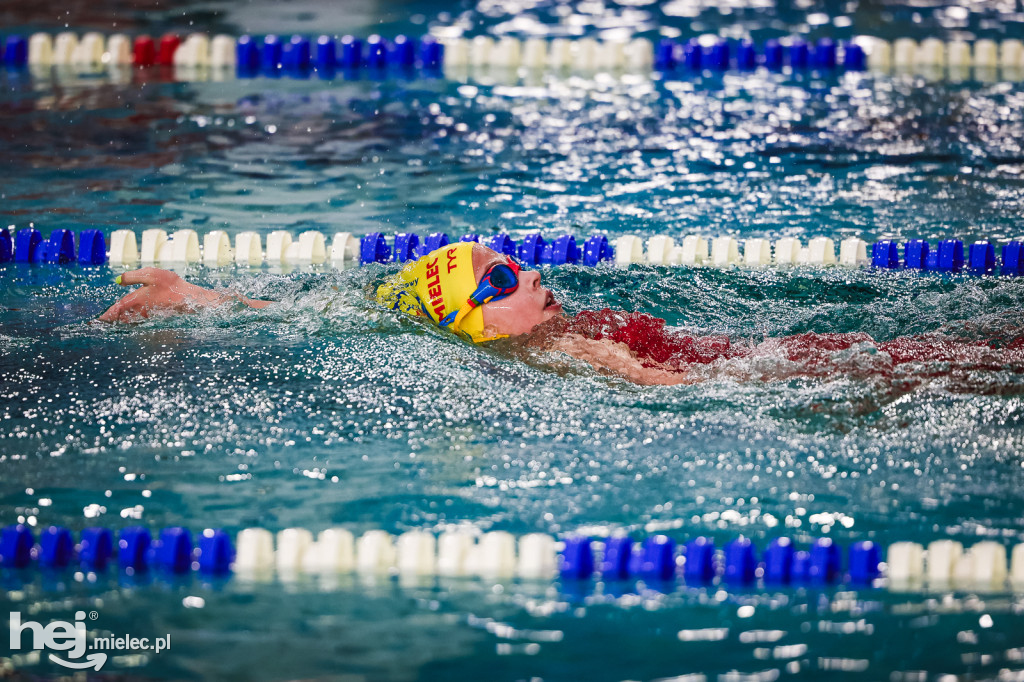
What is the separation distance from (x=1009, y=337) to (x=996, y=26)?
575 centimetres

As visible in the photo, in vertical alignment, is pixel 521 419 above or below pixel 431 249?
below

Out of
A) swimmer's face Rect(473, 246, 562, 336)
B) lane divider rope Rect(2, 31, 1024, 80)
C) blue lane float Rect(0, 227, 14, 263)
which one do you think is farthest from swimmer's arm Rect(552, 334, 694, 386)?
lane divider rope Rect(2, 31, 1024, 80)

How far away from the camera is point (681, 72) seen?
24.5 feet

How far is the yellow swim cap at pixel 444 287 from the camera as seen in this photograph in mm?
3578

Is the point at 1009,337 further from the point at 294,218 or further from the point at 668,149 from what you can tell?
the point at 294,218

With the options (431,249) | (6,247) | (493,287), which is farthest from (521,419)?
(6,247)

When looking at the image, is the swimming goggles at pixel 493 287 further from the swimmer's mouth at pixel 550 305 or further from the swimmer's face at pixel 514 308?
the swimmer's mouth at pixel 550 305

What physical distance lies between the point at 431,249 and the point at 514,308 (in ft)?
4.29

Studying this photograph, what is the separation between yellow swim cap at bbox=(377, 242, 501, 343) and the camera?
3.58m

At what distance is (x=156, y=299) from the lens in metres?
3.76

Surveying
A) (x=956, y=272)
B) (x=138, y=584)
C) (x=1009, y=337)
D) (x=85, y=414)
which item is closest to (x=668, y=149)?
(x=956, y=272)

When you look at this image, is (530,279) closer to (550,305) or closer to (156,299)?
Answer: (550,305)

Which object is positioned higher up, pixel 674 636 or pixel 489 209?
pixel 489 209

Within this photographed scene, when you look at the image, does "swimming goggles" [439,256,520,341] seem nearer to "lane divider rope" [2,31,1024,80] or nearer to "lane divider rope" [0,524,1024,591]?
"lane divider rope" [0,524,1024,591]
